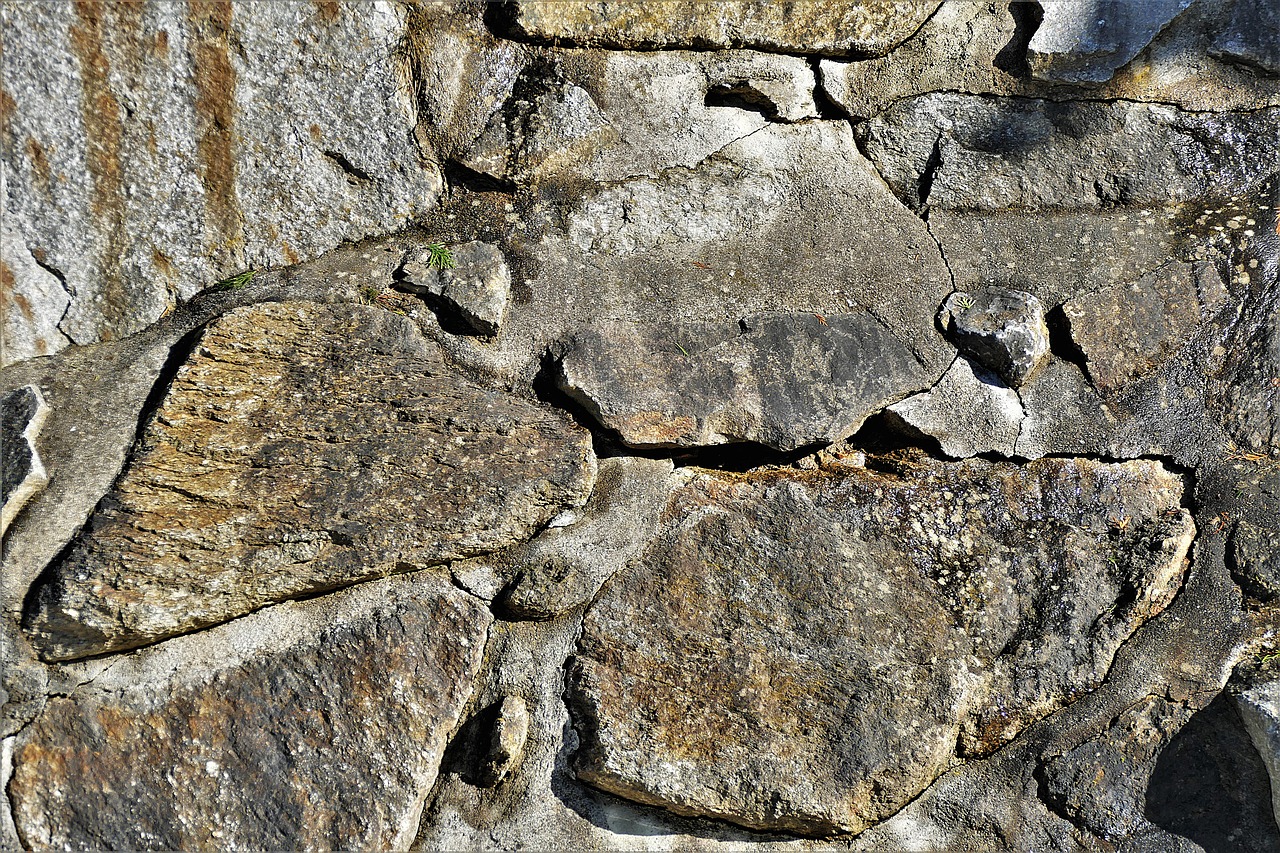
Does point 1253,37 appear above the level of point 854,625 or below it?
above

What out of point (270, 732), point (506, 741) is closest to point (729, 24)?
point (506, 741)

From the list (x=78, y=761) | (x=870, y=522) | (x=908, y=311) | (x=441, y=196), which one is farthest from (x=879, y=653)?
(x=78, y=761)

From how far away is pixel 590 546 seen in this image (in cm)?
159

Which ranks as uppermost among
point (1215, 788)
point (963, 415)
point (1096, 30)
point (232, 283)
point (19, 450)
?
point (1096, 30)

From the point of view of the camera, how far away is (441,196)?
174 cm

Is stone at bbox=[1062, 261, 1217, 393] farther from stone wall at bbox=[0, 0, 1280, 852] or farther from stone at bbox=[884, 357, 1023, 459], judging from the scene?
stone at bbox=[884, 357, 1023, 459]

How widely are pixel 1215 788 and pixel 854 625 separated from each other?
0.63m

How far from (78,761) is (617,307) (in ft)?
3.51

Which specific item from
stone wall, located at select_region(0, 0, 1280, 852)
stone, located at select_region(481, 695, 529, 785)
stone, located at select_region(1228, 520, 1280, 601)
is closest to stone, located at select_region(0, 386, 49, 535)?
stone wall, located at select_region(0, 0, 1280, 852)

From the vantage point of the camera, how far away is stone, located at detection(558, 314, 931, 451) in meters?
1.62

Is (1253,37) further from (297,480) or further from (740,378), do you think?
(297,480)

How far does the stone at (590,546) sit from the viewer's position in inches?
61.0

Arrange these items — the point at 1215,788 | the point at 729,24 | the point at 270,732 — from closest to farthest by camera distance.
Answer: the point at 270,732
the point at 1215,788
the point at 729,24

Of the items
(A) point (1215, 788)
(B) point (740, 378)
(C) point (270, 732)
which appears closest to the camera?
(C) point (270, 732)
